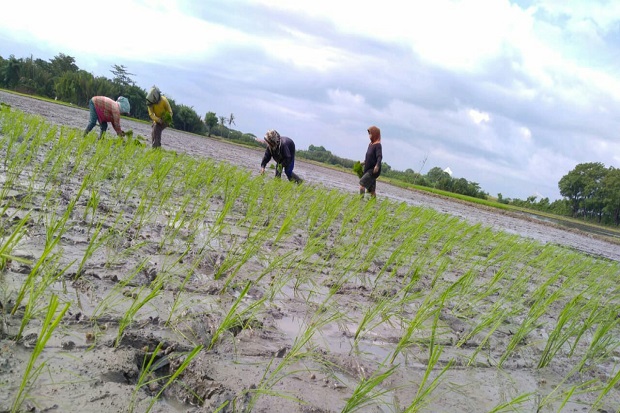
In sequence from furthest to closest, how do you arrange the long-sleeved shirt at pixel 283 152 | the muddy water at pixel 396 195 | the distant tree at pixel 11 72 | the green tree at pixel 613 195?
the green tree at pixel 613 195 → the distant tree at pixel 11 72 → the muddy water at pixel 396 195 → the long-sleeved shirt at pixel 283 152

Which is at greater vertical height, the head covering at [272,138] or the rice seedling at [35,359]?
the head covering at [272,138]

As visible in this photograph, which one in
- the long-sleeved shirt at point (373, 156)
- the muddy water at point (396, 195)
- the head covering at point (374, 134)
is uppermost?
the head covering at point (374, 134)

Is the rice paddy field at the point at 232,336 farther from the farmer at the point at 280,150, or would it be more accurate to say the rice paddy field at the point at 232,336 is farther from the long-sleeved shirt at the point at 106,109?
the farmer at the point at 280,150

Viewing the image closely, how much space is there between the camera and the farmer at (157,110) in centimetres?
724

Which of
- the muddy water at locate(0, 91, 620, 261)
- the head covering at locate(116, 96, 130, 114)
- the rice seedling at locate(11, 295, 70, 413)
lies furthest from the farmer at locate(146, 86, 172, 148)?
the rice seedling at locate(11, 295, 70, 413)

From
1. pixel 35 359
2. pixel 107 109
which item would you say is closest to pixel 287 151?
pixel 107 109

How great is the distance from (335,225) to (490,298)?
6.99 ft

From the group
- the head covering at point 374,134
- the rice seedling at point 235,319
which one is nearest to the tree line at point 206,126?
the head covering at point 374,134

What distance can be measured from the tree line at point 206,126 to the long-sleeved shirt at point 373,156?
19.1m

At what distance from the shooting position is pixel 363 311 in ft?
7.63

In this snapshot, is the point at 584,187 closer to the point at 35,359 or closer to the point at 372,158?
the point at 372,158

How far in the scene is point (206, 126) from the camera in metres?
54.8

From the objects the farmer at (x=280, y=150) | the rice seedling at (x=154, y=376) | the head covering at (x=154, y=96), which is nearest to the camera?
the rice seedling at (x=154, y=376)

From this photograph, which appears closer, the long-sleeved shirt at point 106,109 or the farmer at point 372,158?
the long-sleeved shirt at point 106,109
